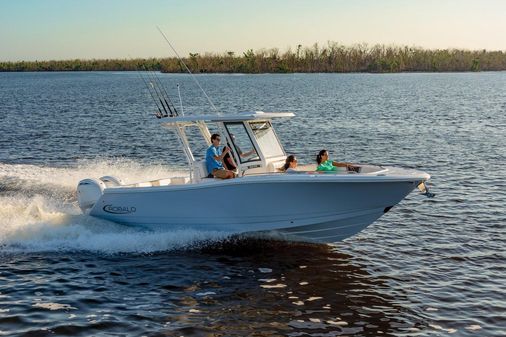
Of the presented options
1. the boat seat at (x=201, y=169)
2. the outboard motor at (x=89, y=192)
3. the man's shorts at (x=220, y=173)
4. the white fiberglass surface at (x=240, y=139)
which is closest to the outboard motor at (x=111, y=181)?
the outboard motor at (x=89, y=192)

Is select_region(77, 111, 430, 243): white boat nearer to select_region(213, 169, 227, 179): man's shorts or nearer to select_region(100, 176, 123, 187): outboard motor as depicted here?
select_region(100, 176, 123, 187): outboard motor

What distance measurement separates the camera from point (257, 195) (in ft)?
Answer: 41.0

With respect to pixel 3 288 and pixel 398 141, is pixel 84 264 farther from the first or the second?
pixel 398 141

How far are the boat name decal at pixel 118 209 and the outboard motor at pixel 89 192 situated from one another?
0.33 m

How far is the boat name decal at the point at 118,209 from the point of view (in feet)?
44.9

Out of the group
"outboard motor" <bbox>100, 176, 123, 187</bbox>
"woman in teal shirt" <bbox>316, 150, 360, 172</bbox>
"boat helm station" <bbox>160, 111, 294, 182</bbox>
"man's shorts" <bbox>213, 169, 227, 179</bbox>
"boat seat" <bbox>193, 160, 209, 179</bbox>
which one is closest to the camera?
"woman in teal shirt" <bbox>316, 150, 360, 172</bbox>

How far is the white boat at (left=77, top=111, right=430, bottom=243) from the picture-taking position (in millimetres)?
12148

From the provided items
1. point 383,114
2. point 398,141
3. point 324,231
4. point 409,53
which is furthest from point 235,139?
point 409,53

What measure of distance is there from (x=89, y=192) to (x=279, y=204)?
4644 mm

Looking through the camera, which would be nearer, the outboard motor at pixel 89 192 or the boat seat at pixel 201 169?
the boat seat at pixel 201 169

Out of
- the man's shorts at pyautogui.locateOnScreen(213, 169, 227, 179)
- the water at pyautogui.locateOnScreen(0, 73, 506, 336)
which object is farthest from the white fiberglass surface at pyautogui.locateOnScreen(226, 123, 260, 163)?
the water at pyautogui.locateOnScreen(0, 73, 506, 336)

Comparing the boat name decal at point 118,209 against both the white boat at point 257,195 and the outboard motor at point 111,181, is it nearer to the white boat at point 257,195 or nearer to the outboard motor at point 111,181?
the white boat at point 257,195

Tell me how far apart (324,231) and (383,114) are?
3486cm

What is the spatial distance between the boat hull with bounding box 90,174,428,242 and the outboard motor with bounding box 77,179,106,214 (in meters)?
0.66
